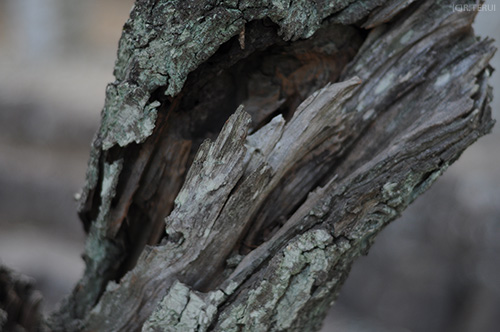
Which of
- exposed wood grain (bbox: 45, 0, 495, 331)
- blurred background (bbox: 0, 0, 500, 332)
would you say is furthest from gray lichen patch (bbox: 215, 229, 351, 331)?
blurred background (bbox: 0, 0, 500, 332)

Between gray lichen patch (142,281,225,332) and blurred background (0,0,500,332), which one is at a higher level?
blurred background (0,0,500,332)

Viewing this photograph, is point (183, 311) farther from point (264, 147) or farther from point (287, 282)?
point (264, 147)

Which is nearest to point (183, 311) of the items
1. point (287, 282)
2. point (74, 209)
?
point (287, 282)

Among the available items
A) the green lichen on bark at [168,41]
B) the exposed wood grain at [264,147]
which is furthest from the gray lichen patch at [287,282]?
the green lichen on bark at [168,41]

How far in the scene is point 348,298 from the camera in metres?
2.43

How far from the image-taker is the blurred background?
213 centimetres

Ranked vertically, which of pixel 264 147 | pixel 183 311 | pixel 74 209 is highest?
pixel 74 209

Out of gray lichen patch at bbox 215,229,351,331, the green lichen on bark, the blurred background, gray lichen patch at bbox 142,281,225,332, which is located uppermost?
the blurred background

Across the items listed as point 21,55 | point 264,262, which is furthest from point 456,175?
point 21,55

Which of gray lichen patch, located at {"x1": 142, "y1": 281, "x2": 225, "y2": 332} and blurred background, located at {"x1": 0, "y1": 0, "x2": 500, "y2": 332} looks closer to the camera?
gray lichen patch, located at {"x1": 142, "y1": 281, "x2": 225, "y2": 332}

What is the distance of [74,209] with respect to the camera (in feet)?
9.70

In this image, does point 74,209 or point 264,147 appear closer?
point 264,147

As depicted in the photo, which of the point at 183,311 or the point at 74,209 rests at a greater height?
the point at 74,209

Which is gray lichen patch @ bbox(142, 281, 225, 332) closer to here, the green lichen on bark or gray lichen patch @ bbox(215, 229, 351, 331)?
gray lichen patch @ bbox(215, 229, 351, 331)
